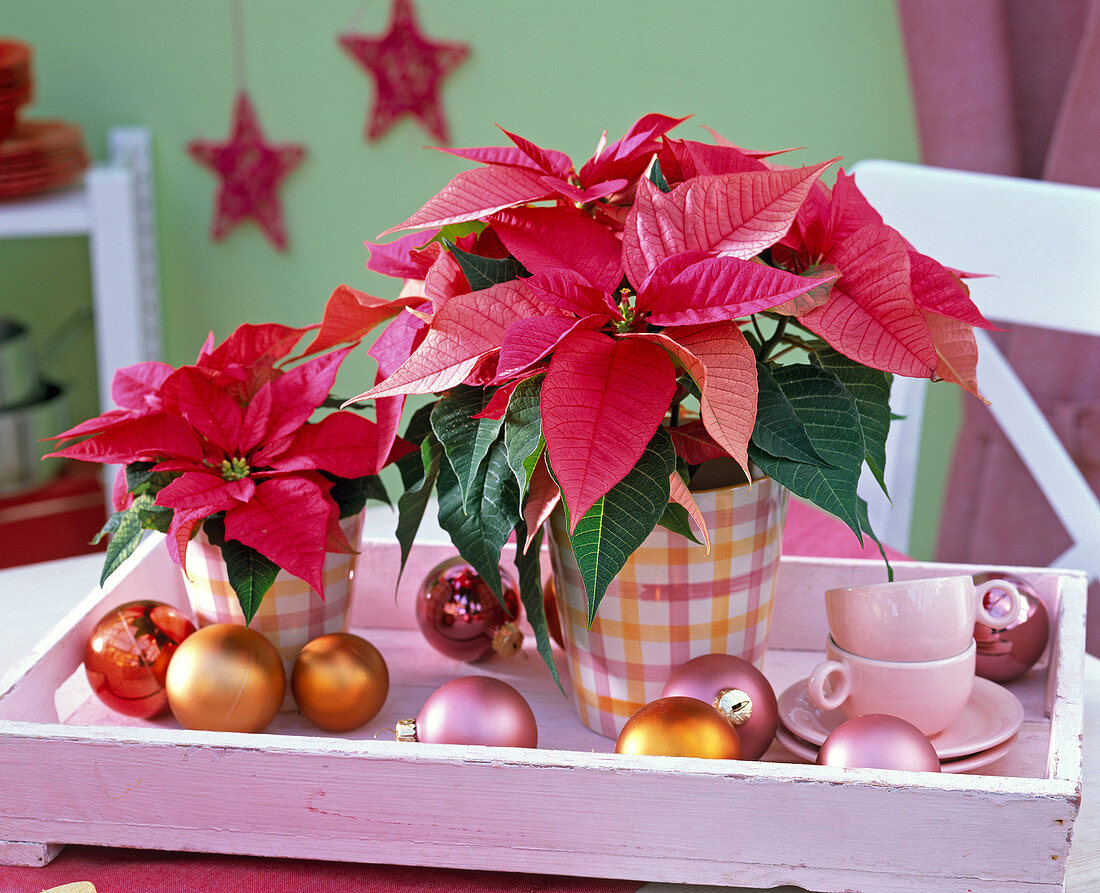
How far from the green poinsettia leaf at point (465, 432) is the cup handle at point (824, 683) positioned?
0.66 feet

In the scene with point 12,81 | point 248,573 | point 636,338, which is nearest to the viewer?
point 636,338

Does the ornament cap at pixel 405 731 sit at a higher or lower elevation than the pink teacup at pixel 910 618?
lower

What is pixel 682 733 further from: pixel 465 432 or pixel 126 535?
pixel 126 535

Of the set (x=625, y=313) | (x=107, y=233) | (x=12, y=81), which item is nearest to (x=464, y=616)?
(x=625, y=313)

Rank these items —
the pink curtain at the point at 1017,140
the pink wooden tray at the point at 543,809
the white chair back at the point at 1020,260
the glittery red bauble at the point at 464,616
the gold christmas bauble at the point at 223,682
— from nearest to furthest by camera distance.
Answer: the pink wooden tray at the point at 543,809 → the gold christmas bauble at the point at 223,682 → the glittery red bauble at the point at 464,616 → the white chair back at the point at 1020,260 → the pink curtain at the point at 1017,140

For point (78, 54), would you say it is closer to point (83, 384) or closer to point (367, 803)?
point (83, 384)

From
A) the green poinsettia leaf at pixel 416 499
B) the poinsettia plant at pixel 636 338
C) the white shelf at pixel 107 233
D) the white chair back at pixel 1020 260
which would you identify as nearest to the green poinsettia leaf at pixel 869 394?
the poinsettia plant at pixel 636 338

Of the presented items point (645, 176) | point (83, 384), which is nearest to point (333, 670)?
point (645, 176)

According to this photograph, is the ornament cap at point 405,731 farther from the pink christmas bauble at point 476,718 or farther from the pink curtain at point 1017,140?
the pink curtain at point 1017,140

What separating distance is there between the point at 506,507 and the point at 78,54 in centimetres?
160

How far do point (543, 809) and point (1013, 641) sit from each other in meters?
0.33

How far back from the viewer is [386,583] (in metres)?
0.81

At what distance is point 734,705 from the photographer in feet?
1.90

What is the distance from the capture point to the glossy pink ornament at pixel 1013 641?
69 centimetres
